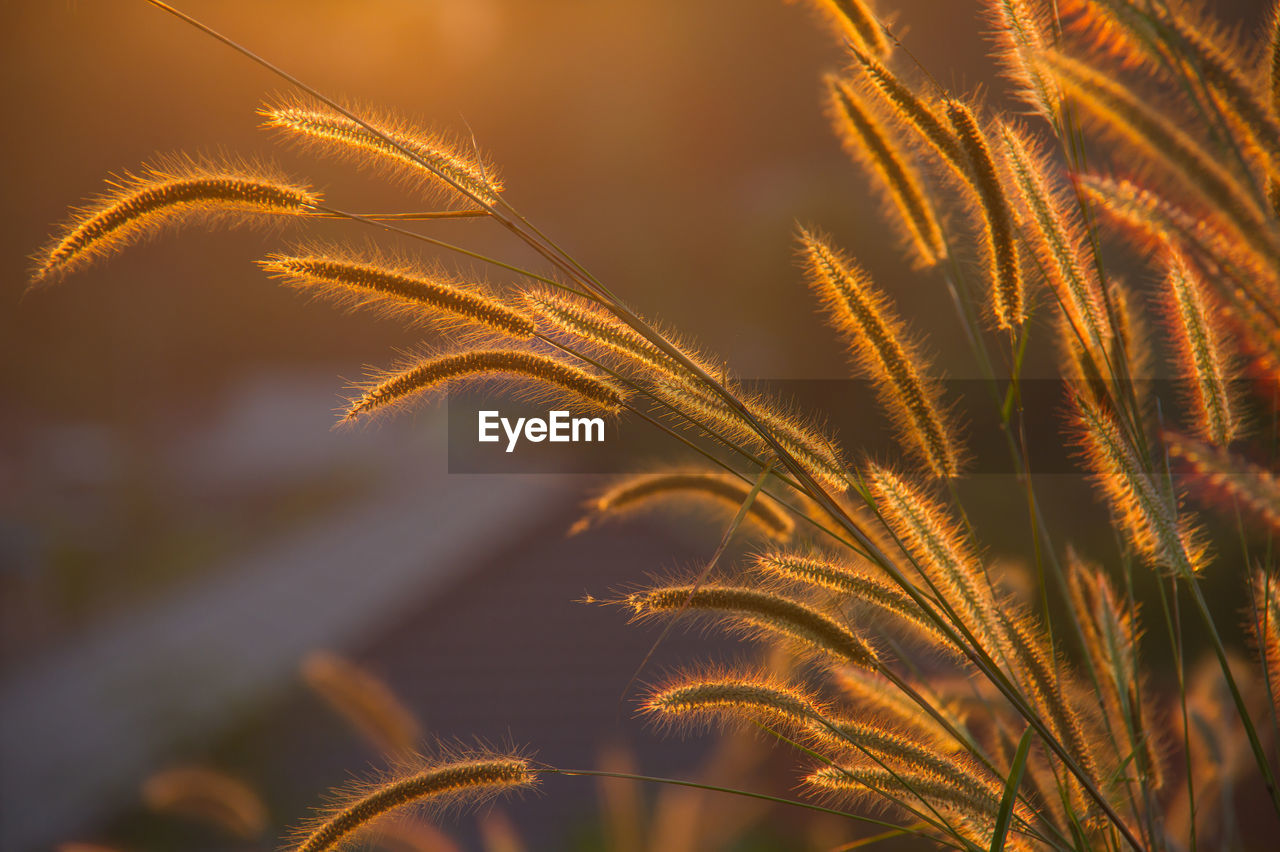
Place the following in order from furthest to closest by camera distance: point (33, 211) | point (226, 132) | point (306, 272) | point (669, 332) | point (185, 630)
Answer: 1. point (185, 630)
2. point (226, 132)
3. point (33, 211)
4. point (669, 332)
5. point (306, 272)

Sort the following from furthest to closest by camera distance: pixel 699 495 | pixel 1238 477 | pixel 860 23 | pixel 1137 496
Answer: pixel 699 495, pixel 860 23, pixel 1137 496, pixel 1238 477

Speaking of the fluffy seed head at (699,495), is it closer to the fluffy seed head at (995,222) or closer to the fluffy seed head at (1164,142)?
the fluffy seed head at (995,222)

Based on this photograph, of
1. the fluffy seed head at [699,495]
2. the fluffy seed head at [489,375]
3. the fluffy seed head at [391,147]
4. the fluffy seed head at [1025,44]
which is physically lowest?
the fluffy seed head at [699,495]

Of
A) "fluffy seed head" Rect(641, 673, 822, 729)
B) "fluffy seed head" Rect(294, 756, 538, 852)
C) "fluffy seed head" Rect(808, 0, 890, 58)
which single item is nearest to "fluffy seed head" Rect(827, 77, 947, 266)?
"fluffy seed head" Rect(808, 0, 890, 58)

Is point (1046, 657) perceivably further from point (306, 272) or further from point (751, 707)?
point (306, 272)

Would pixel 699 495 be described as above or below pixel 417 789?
above

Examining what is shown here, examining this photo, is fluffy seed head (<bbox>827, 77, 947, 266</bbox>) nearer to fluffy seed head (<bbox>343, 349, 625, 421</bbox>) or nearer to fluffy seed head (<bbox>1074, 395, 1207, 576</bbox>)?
fluffy seed head (<bbox>1074, 395, 1207, 576</bbox>)

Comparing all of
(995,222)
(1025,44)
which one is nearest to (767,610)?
(995,222)

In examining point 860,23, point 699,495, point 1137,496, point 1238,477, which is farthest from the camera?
point 699,495

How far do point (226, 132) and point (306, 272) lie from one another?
1644mm

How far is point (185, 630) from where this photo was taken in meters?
1.93

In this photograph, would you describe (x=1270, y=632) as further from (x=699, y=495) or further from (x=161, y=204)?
(x=161, y=204)

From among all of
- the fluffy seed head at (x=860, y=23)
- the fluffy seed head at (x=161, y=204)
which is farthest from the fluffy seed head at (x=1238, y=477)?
the fluffy seed head at (x=161, y=204)

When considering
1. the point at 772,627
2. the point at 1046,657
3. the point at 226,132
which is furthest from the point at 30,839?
the point at 1046,657
